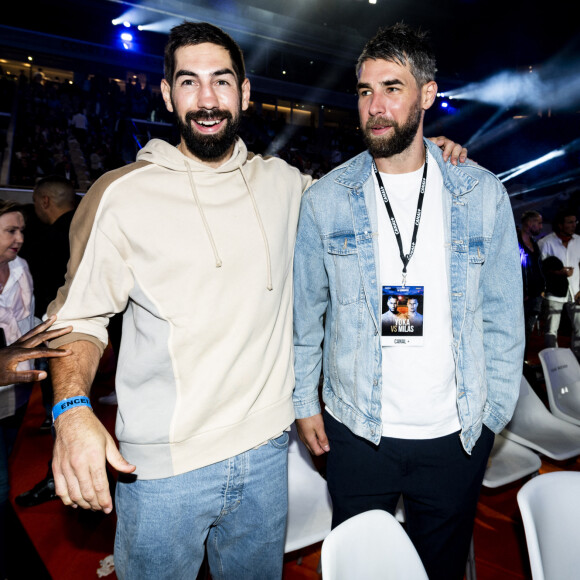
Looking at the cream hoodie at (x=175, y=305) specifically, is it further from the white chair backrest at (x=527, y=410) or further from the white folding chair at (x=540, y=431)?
the white chair backrest at (x=527, y=410)

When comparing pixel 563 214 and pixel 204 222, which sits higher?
pixel 563 214

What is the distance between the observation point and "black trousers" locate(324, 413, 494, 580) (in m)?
1.47

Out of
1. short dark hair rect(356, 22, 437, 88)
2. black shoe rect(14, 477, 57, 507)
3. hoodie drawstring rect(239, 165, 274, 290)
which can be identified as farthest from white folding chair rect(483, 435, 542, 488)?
black shoe rect(14, 477, 57, 507)

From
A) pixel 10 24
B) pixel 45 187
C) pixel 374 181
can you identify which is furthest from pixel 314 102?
pixel 374 181

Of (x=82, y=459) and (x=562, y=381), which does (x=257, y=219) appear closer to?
(x=82, y=459)

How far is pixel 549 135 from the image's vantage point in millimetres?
16297

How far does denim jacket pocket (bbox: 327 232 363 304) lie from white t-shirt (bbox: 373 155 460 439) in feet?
0.28

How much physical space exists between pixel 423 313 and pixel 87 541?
7.43ft

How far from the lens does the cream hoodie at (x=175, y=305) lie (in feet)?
3.91

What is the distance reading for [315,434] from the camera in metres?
1.59

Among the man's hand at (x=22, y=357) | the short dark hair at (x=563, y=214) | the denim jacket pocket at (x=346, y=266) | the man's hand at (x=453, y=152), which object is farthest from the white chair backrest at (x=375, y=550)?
the short dark hair at (x=563, y=214)

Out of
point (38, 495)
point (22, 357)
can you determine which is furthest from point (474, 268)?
point (38, 495)

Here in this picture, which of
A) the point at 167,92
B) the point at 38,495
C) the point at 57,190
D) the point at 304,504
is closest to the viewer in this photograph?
the point at 167,92

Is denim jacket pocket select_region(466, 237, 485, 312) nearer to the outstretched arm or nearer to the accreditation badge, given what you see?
the accreditation badge
